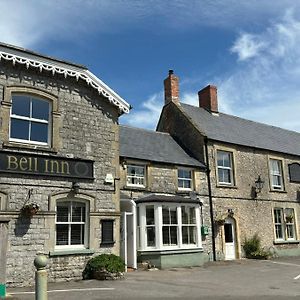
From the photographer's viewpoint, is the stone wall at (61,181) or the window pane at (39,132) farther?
the window pane at (39,132)

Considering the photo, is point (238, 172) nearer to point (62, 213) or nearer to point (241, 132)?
point (241, 132)

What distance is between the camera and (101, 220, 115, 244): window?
1355 cm

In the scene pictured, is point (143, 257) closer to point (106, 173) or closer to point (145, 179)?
point (145, 179)

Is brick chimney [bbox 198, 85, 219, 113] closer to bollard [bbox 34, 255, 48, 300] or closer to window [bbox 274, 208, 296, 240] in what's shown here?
window [bbox 274, 208, 296, 240]

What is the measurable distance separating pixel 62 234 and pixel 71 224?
0.44m

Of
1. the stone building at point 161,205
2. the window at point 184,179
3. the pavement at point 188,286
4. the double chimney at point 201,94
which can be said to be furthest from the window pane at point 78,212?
the double chimney at point 201,94

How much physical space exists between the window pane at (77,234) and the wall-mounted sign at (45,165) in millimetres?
1695

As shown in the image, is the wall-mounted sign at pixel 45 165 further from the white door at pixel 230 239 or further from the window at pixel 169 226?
the white door at pixel 230 239

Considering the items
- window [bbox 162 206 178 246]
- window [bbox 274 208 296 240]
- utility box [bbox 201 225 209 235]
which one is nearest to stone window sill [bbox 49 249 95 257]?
window [bbox 162 206 178 246]

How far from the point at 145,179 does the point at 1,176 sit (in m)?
8.34

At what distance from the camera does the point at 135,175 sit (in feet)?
61.4

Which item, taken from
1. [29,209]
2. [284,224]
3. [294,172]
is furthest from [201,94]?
[29,209]

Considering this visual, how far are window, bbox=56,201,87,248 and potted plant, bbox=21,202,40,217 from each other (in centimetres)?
109

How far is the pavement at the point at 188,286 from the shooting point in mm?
10383
